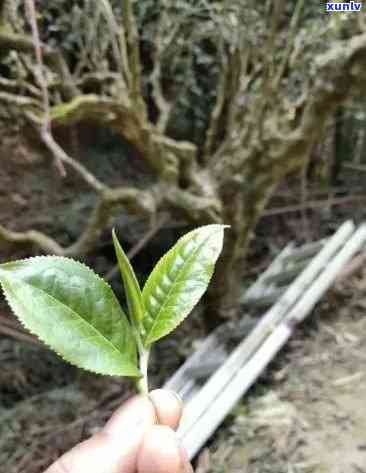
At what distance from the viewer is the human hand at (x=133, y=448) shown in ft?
1.13

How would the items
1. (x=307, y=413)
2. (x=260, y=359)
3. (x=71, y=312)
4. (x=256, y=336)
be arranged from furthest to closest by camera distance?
(x=256, y=336), (x=260, y=359), (x=307, y=413), (x=71, y=312)

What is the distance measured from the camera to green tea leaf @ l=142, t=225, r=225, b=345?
39 centimetres

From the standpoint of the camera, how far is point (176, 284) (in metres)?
0.40

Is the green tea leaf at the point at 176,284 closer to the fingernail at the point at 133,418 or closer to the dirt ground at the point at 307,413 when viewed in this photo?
the fingernail at the point at 133,418

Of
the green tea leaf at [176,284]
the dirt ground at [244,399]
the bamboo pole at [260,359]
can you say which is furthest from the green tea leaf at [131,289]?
the bamboo pole at [260,359]

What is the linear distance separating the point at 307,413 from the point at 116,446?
962mm

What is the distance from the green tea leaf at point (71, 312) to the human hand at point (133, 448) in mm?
37

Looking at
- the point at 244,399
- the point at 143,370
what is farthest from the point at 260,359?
the point at 143,370

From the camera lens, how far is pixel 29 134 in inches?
69.1

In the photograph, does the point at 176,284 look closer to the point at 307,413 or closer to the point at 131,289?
the point at 131,289

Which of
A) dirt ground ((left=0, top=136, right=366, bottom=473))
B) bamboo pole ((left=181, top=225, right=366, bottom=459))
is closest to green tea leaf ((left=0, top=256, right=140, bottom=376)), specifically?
dirt ground ((left=0, top=136, right=366, bottom=473))

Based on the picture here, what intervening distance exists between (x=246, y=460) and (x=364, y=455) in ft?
0.81

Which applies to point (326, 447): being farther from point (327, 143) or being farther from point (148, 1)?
point (327, 143)

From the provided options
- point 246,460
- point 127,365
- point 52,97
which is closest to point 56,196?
point 52,97
